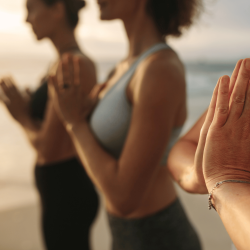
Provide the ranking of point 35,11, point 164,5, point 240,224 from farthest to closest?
point 35,11
point 164,5
point 240,224

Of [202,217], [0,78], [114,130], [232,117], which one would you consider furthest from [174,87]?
[202,217]

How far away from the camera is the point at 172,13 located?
0.98 metres

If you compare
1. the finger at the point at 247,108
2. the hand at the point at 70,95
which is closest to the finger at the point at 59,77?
the hand at the point at 70,95

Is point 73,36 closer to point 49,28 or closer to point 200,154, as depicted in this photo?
point 49,28

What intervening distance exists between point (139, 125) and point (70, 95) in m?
0.35

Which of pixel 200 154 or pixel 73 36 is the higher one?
pixel 200 154

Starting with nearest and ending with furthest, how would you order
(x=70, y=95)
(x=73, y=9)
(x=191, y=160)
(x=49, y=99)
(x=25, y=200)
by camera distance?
(x=191, y=160) < (x=70, y=95) < (x=49, y=99) < (x=73, y=9) < (x=25, y=200)

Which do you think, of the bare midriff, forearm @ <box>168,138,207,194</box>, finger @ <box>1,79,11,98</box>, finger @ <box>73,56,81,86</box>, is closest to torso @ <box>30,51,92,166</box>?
finger @ <box>1,79,11,98</box>

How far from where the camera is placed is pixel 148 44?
956 millimetres

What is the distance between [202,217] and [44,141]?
191cm

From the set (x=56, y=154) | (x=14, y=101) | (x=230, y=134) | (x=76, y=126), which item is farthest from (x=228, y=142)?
(x=14, y=101)

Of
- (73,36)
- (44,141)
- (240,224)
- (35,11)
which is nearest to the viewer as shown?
(240,224)

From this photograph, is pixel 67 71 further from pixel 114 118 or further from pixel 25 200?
pixel 25 200

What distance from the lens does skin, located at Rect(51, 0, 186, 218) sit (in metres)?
0.73
